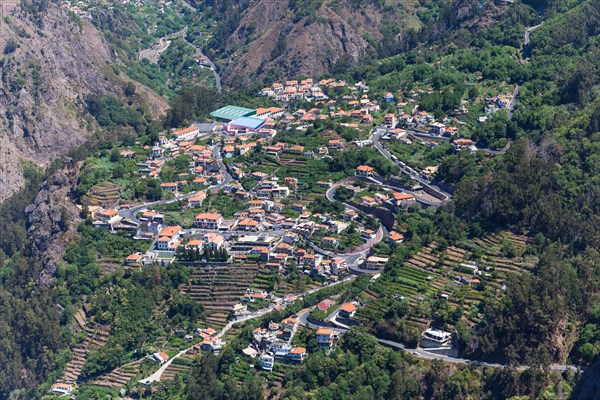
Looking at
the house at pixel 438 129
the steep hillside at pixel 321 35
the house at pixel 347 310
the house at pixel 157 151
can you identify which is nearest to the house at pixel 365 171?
the house at pixel 438 129

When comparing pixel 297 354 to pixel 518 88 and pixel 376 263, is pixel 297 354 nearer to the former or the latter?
pixel 376 263

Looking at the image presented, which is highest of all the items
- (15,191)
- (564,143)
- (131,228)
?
(564,143)

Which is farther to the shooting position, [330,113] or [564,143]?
[330,113]

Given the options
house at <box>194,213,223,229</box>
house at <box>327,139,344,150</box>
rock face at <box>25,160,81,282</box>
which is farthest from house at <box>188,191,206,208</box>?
house at <box>327,139,344,150</box>

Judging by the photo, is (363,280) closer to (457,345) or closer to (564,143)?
(457,345)

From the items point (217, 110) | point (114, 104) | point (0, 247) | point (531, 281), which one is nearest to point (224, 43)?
point (114, 104)

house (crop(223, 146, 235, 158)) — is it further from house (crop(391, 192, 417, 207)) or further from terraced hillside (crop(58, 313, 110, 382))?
terraced hillside (crop(58, 313, 110, 382))
